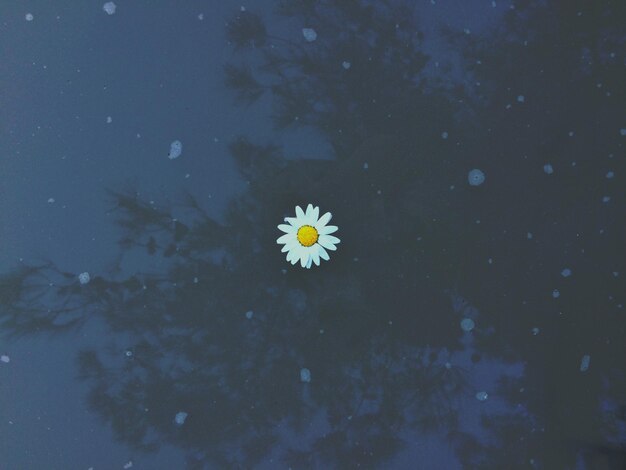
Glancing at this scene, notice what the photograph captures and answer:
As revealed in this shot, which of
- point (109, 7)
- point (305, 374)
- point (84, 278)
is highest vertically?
point (109, 7)

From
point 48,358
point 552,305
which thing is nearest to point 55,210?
point 48,358

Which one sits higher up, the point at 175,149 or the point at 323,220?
the point at 175,149

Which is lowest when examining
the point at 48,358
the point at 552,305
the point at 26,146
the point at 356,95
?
the point at 48,358

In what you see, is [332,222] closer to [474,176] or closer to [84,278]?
[474,176]

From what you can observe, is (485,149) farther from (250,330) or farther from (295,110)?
(250,330)

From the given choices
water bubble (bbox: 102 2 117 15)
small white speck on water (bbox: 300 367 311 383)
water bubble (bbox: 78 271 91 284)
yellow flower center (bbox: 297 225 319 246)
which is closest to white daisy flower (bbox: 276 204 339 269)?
yellow flower center (bbox: 297 225 319 246)

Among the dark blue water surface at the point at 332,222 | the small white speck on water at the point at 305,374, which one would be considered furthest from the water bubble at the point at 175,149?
the small white speck on water at the point at 305,374

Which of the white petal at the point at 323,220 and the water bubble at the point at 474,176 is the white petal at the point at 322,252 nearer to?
the white petal at the point at 323,220

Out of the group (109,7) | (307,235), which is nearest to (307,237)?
(307,235)
